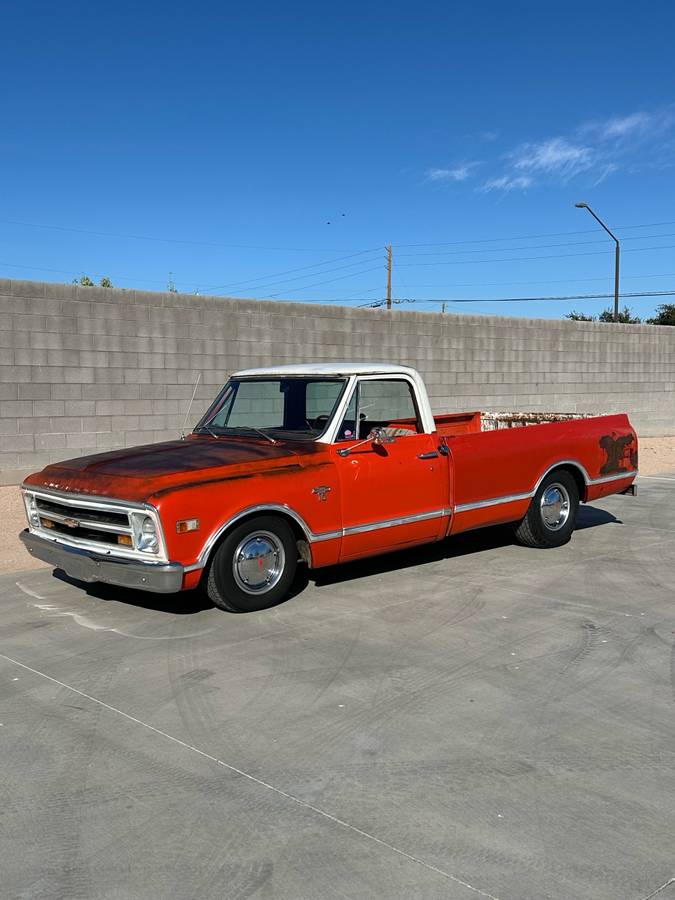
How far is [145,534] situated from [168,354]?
8.70 meters

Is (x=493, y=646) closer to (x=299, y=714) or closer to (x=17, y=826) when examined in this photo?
(x=299, y=714)

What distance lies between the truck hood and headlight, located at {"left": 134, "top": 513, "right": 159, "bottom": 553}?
14 centimetres

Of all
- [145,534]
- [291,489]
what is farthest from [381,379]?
→ [145,534]

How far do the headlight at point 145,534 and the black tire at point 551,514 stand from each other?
4121 mm

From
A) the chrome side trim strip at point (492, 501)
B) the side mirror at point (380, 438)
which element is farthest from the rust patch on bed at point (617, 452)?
the side mirror at point (380, 438)

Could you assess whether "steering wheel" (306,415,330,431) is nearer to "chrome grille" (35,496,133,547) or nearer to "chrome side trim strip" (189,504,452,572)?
"chrome side trim strip" (189,504,452,572)

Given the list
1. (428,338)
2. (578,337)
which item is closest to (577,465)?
(428,338)

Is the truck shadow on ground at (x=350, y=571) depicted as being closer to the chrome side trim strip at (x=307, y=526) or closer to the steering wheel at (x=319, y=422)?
the chrome side trim strip at (x=307, y=526)

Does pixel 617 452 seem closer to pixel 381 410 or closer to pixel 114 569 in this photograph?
pixel 381 410

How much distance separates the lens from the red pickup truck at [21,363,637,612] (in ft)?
20.2

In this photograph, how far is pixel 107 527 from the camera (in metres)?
6.30

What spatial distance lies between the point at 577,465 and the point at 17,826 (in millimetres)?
6679

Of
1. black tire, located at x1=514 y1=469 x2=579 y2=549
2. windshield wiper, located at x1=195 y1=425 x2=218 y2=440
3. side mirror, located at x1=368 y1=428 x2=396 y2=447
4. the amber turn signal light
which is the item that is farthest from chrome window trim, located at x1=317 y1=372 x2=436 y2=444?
black tire, located at x1=514 y1=469 x2=579 y2=549

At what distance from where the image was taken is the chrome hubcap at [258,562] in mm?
6465
